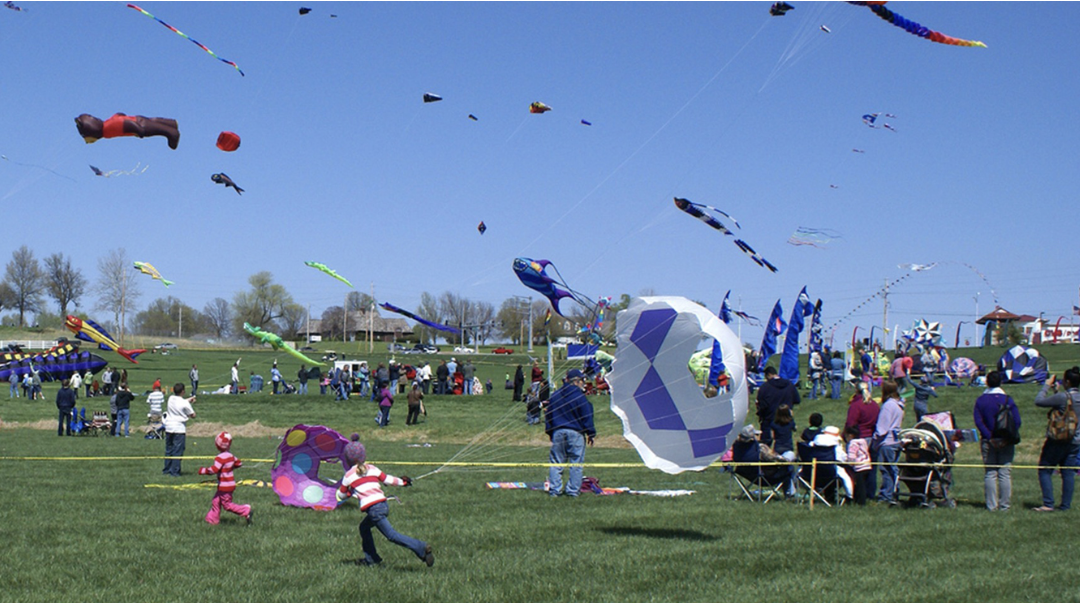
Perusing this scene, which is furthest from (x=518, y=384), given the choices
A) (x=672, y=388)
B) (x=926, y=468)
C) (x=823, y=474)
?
(x=672, y=388)

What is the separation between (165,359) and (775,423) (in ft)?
193

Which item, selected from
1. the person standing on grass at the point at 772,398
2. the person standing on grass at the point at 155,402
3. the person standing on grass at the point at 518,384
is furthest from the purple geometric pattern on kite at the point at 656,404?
the person standing on grass at the point at 518,384

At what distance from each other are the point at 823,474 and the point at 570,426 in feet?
10.8

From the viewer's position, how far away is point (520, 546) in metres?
Result: 8.67

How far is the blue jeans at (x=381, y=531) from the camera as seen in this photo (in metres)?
7.73

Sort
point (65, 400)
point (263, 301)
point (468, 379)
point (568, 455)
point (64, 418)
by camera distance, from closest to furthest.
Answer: point (568, 455), point (65, 400), point (64, 418), point (468, 379), point (263, 301)

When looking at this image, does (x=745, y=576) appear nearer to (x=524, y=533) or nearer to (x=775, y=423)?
(x=524, y=533)

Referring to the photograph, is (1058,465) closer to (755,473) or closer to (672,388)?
(755,473)

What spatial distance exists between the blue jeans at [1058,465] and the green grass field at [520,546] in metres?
0.40

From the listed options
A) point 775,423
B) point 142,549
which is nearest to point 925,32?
point 775,423

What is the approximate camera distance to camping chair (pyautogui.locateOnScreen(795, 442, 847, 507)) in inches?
459

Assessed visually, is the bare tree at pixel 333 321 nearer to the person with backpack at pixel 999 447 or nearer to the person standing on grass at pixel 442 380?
the person standing on grass at pixel 442 380

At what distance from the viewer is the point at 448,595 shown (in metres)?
6.85

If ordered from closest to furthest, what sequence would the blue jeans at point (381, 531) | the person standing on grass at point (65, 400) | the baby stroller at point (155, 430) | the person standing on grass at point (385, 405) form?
the blue jeans at point (381, 531)
the person standing on grass at point (65, 400)
the baby stroller at point (155, 430)
the person standing on grass at point (385, 405)
